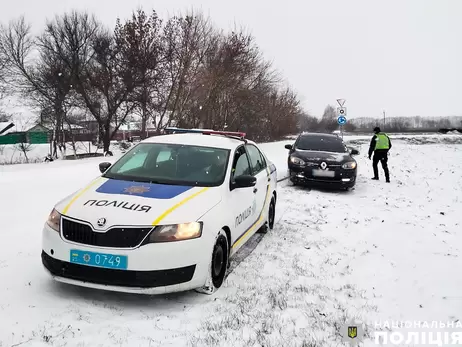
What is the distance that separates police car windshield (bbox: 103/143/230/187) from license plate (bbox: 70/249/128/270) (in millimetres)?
1212

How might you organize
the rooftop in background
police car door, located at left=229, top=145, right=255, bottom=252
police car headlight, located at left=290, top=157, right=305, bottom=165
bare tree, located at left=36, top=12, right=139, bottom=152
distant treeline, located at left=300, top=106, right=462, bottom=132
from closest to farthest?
1. police car door, located at left=229, top=145, right=255, bottom=252
2. police car headlight, located at left=290, top=157, right=305, bottom=165
3. bare tree, located at left=36, top=12, right=139, bottom=152
4. the rooftop in background
5. distant treeline, located at left=300, top=106, right=462, bottom=132

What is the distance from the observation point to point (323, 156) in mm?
10711

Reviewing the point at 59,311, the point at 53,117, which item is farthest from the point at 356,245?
the point at 53,117

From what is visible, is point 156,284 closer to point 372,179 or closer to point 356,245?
point 356,245

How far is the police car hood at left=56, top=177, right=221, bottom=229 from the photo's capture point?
3.52 meters

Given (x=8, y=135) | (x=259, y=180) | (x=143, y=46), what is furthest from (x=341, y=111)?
(x=8, y=135)

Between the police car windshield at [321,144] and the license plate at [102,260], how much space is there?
886 centimetres

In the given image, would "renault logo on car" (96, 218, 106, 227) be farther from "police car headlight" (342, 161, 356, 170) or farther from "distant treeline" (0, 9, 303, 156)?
"distant treeline" (0, 9, 303, 156)

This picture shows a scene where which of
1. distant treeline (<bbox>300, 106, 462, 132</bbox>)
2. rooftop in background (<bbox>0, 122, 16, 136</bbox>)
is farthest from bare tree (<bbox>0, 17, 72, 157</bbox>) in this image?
distant treeline (<bbox>300, 106, 462, 132</bbox>)

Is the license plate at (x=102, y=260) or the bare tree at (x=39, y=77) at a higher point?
the bare tree at (x=39, y=77)

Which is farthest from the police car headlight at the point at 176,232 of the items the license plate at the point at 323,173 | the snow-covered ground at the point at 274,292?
the license plate at the point at 323,173

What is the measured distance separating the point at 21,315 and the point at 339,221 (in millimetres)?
5681

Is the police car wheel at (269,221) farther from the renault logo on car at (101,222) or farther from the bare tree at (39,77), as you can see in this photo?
the bare tree at (39,77)

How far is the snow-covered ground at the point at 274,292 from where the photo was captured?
3193 mm
